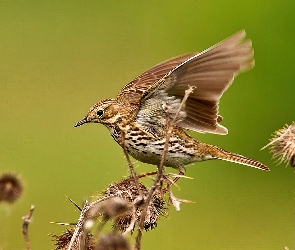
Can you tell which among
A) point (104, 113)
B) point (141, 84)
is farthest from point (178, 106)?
point (141, 84)

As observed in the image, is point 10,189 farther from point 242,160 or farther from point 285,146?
point 242,160

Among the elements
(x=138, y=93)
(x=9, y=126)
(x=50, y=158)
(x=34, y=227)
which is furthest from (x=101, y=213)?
(x=9, y=126)

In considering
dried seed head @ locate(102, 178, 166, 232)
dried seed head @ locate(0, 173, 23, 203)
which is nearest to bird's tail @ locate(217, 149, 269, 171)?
dried seed head @ locate(102, 178, 166, 232)

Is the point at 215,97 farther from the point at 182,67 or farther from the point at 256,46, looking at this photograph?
the point at 256,46

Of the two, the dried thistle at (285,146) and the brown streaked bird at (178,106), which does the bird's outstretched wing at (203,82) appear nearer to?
the brown streaked bird at (178,106)

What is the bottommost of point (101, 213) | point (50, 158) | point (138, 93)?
point (101, 213)
